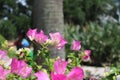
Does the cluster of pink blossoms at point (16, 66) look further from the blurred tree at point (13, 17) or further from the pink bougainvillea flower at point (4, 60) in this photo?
the blurred tree at point (13, 17)

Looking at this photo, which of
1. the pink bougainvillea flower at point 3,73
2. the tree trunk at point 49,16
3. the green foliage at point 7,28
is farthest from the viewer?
the green foliage at point 7,28

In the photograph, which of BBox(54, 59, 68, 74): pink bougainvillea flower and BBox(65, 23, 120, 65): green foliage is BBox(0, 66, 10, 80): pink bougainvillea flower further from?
BBox(65, 23, 120, 65): green foliage

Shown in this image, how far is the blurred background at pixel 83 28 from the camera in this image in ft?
48.9

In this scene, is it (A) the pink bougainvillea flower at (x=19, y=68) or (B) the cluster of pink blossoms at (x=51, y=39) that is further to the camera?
(B) the cluster of pink blossoms at (x=51, y=39)

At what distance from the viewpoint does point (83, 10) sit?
64.1 ft

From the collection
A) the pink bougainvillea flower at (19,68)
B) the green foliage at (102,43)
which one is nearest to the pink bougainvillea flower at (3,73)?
the pink bougainvillea flower at (19,68)

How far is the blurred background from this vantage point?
48.9 ft

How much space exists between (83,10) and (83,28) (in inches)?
105

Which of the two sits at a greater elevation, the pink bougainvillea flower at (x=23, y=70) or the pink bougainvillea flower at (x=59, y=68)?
the pink bougainvillea flower at (x=59, y=68)

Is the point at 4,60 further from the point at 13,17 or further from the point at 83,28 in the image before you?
the point at 83,28

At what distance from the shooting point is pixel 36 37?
2234 mm

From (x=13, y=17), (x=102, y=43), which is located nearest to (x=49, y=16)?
(x=102, y=43)

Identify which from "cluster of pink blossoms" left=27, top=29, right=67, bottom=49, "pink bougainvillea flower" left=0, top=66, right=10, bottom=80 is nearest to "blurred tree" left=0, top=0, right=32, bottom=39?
"cluster of pink blossoms" left=27, top=29, right=67, bottom=49

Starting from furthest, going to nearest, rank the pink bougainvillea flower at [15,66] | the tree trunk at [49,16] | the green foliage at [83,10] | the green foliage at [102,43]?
the green foliage at [83,10]
the green foliage at [102,43]
the tree trunk at [49,16]
the pink bougainvillea flower at [15,66]
